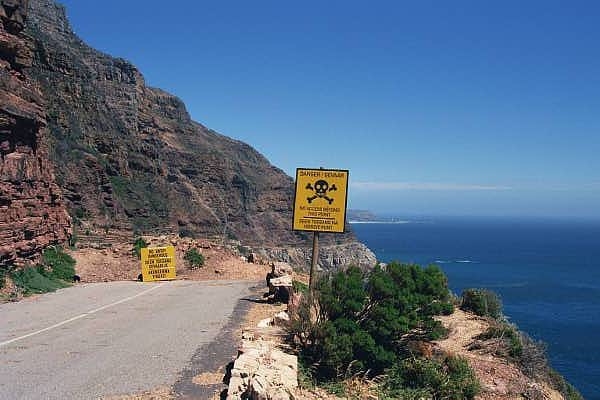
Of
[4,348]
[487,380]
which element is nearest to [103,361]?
[4,348]

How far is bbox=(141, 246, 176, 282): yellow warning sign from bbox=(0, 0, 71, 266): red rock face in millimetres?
3487

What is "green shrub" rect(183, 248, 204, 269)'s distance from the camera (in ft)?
72.7

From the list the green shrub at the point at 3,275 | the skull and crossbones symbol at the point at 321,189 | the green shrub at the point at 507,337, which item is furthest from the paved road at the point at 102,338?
the green shrub at the point at 507,337

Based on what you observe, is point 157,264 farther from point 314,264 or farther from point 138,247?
point 314,264

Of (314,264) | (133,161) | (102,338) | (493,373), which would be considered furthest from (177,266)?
(133,161)

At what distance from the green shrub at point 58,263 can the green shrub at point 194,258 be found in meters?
4.67

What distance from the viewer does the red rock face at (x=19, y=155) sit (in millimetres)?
16047

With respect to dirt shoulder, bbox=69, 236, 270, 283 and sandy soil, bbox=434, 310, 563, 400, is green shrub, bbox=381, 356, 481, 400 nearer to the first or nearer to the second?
sandy soil, bbox=434, 310, 563, 400

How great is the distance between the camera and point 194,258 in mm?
22406

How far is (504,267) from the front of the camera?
354 ft

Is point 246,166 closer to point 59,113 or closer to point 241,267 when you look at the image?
point 59,113

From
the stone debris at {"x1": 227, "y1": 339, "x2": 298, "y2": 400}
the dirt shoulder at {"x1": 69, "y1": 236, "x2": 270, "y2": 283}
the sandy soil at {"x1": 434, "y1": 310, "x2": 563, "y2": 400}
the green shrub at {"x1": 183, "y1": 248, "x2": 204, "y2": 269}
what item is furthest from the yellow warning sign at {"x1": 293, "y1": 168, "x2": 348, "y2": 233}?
the green shrub at {"x1": 183, "y1": 248, "x2": 204, "y2": 269}

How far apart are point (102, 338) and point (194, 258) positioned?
43.9ft

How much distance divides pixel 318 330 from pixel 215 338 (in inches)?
92.6
